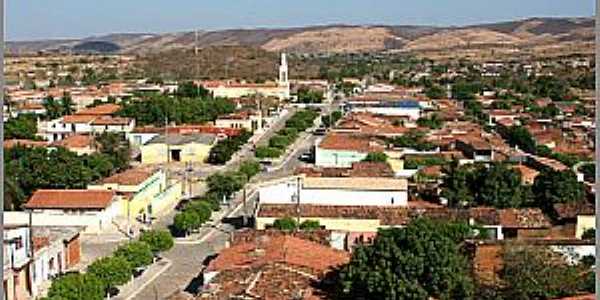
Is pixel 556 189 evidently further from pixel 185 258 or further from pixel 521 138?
pixel 521 138

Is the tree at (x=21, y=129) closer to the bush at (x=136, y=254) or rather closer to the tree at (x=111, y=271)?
the bush at (x=136, y=254)

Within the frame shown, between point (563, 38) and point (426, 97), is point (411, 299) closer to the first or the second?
point (426, 97)

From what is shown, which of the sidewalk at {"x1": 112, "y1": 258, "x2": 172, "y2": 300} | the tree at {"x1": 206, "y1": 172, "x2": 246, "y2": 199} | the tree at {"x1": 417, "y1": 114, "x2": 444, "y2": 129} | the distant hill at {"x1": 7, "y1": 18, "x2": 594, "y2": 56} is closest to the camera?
the sidewalk at {"x1": 112, "y1": 258, "x2": 172, "y2": 300}

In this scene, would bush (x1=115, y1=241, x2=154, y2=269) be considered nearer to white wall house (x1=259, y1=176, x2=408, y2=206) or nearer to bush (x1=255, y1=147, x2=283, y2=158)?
white wall house (x1=259, y1=176, x2=408, y2=206)

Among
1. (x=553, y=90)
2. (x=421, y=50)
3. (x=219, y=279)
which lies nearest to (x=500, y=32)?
(x=421, y=50)

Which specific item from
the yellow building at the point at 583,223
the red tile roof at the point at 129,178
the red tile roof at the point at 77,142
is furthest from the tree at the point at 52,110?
the yellow building at the point at 583,223

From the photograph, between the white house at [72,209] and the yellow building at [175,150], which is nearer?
the white house at [72,209]

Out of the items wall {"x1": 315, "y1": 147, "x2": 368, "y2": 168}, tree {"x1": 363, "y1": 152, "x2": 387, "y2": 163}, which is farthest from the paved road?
wall {"x1": 315, "y1": 147, "x2": 368, "y2": 168}
